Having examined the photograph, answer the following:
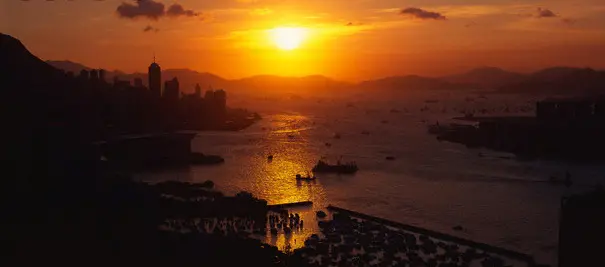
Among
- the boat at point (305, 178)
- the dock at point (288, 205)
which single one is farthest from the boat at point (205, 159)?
the dock at point (288, 205)

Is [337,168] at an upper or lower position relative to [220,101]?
lower

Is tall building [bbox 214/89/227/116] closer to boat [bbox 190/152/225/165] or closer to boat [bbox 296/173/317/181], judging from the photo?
boat [bbox 190/152/225/165]

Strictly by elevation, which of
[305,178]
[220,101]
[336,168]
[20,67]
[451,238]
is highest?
[20,67]

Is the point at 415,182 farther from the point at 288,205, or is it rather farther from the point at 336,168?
the point at 288,205

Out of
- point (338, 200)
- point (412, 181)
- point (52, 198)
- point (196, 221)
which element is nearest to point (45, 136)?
point (52, 198)

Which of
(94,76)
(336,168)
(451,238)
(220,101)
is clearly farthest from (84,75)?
(451,238)

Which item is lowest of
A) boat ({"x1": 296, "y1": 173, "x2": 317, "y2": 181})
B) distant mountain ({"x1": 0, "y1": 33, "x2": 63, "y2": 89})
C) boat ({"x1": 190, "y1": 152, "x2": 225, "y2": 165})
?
boat ({"x1": 296, "y1": 173, "x2": 317, "y2": 181})

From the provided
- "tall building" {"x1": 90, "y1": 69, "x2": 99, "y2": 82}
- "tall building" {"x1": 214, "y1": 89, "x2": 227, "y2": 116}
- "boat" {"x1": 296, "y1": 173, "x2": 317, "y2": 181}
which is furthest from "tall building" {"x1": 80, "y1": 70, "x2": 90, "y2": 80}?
"boat" {"x1": 296, "y1": 173, "x2": 317, "y2": 181}

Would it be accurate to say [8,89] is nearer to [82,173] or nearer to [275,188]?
[82,173]
